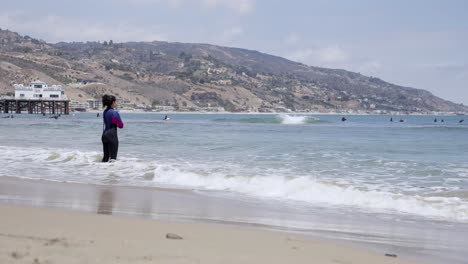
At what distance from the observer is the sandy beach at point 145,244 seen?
450 centimetres

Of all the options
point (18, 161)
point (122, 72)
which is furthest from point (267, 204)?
point (122, 72)

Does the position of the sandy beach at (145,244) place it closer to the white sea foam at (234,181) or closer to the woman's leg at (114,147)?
the white sea foam at (234,181)

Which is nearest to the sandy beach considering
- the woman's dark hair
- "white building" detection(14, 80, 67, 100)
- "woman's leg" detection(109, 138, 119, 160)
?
the woman's dark hair

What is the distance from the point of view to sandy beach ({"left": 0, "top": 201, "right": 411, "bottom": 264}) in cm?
450

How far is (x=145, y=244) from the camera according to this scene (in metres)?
4.98

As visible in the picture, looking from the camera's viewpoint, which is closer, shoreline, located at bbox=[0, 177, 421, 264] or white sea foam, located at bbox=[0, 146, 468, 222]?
shoreline, located at bbox=[0, 177, 421, 264]

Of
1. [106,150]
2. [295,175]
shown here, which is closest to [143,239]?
[295,175]

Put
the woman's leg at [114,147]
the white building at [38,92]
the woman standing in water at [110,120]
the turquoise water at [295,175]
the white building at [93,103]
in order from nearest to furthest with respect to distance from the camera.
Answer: the turquoise water at [295,175], the woman standing in water at [110,120], the woman's leg at [114,147], the white building at [38,92], the white building at [93,103]

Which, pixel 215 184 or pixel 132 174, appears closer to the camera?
pixel 215 184

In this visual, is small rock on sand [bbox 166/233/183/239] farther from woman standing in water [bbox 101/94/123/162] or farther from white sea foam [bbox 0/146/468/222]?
woman standing in water [bbox 101/94/123/162]

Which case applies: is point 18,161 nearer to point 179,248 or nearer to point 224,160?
point 224,160

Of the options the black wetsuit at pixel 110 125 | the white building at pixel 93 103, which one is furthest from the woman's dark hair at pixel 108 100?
the white building at pixel 93 103

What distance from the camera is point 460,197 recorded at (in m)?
9.77

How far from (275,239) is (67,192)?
4.73m
